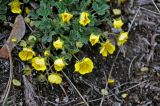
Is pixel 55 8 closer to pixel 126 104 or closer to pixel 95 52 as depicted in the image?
pixel 95 52

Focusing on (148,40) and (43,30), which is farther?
(148,40)

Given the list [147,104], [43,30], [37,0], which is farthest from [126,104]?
[37,0]

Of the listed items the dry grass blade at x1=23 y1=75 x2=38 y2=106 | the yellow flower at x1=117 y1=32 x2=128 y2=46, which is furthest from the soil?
the yellow flower at x1=117 y1=32 x2=128 y2=46

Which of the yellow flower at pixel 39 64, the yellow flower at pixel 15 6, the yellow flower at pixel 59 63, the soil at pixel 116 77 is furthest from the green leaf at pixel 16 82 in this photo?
the yellow flower at pixel 15 6

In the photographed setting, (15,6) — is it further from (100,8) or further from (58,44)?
(100,8)

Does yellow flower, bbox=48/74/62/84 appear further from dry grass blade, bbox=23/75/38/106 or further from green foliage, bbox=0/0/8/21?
green foliage, bbox=0/0/8/21

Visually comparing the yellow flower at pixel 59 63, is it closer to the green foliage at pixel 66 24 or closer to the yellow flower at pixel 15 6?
the green foliage at pixel 66 24

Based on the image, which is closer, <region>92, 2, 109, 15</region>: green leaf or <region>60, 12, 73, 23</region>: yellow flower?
<region>60, 12, 73, 23</region>: yellow flower
